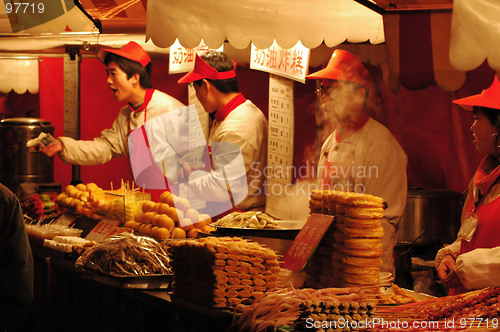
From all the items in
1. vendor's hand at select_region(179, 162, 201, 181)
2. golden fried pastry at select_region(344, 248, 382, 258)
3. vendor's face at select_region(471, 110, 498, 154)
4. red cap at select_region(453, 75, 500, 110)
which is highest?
red cap at select_region(453, 75, 500, 110)

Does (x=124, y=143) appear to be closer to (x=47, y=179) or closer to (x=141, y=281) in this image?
(x=47, y=179)

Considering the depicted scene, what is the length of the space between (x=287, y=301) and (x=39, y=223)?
3.63 meters

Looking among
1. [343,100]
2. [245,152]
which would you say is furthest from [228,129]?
[343,100]

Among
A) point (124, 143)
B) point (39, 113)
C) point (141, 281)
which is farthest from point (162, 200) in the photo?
point (39, 113)

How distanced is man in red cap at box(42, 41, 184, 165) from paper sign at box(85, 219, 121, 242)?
1394 mm

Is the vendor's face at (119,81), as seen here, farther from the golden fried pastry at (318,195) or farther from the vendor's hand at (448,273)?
the vendor's hand at (448,273)

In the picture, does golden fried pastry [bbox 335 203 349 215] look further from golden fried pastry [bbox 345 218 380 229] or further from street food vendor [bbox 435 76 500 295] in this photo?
street food vendor [bbox 435 76 500 295]

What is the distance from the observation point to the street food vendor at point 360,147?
4371mm

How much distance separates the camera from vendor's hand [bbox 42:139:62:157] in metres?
6.10

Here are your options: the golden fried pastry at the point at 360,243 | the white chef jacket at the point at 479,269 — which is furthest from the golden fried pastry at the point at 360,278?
the white chef jacket at the point at 479,269

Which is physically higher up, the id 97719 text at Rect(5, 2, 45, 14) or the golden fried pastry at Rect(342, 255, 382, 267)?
the id 97719 text at Rect(5, 2, 45, 14)

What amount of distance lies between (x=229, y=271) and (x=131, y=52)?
11.9ft

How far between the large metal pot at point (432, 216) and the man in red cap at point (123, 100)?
8.26 feet

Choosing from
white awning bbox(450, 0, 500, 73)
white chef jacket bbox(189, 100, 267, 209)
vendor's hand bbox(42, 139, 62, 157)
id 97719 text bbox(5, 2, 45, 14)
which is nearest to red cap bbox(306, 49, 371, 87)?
white chef jacket bbox(189, 100, 267, 209)
